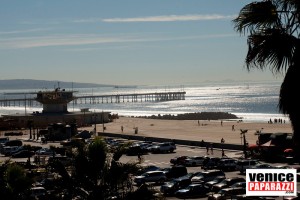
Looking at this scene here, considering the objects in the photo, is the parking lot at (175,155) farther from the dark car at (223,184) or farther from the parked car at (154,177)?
the dark car at (223,184)

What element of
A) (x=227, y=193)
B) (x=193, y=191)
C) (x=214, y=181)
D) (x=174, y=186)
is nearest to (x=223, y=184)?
(x=214, y=181)

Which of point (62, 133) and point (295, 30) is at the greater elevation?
point (295, 30)

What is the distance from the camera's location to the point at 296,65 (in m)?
5.00

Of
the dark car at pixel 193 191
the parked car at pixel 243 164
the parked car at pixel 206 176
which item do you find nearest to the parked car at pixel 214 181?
the parked car at pixel 206 176

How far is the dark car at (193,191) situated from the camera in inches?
945

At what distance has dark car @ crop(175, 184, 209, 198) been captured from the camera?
24.0 metres

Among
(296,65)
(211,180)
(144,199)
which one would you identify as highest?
(296,65)

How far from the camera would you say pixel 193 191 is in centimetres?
2406

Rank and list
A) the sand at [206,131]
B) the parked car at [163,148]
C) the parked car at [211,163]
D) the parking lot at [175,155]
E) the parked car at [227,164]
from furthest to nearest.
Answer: the sand at [206,131]
the parked car at [163,148]
the parking lot at [175,155]
the parked car at [211,163]
the parked car at [227,164]

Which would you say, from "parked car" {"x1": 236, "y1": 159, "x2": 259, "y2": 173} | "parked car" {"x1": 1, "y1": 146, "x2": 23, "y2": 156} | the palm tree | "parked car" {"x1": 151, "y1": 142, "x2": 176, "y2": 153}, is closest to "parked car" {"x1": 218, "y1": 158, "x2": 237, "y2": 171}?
"parked car" {"x1": 236, "y1": 159, "x2": 259, "y2": 173}

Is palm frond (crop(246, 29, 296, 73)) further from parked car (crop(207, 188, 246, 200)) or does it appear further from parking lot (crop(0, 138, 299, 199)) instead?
parking lot (crop(0, 138, 299, 199))

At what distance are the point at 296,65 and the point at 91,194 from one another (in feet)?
14.5

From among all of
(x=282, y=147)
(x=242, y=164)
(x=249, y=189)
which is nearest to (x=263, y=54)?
(x=249, y=189)

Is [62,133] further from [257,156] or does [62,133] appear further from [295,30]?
[295,30]
